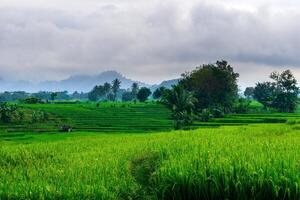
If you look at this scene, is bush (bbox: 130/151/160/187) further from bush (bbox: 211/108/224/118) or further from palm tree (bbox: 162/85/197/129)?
bush (bbox: 211/108/224/118)

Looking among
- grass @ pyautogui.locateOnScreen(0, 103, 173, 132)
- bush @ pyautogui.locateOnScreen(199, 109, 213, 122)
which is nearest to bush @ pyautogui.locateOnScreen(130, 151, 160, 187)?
grass @ pyautogui.locateOnScreen(0, 103, 173, 132)

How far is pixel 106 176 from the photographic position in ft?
32.8

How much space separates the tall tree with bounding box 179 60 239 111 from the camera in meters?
67.2

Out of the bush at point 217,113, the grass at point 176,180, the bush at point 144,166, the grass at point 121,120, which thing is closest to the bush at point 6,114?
the grass at point 121,120

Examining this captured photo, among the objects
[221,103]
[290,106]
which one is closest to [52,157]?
[221,103]

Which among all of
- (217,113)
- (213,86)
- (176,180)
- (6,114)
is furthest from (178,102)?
(176,180)

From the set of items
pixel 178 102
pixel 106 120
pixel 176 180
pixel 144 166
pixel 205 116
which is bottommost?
pixel 106 120

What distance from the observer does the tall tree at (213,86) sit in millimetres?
67250

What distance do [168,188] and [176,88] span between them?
42.7m

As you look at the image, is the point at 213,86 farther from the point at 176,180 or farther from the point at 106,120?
the point at 176,180

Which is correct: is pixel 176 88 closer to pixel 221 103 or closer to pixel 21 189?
pixel 221 103

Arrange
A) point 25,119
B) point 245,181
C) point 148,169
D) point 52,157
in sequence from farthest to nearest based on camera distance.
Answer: point 25,119 < point 52,157 < point 148,169 < point 245,181

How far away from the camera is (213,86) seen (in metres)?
67.4

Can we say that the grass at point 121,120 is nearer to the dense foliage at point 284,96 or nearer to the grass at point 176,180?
the dense foliage at point 284,96
